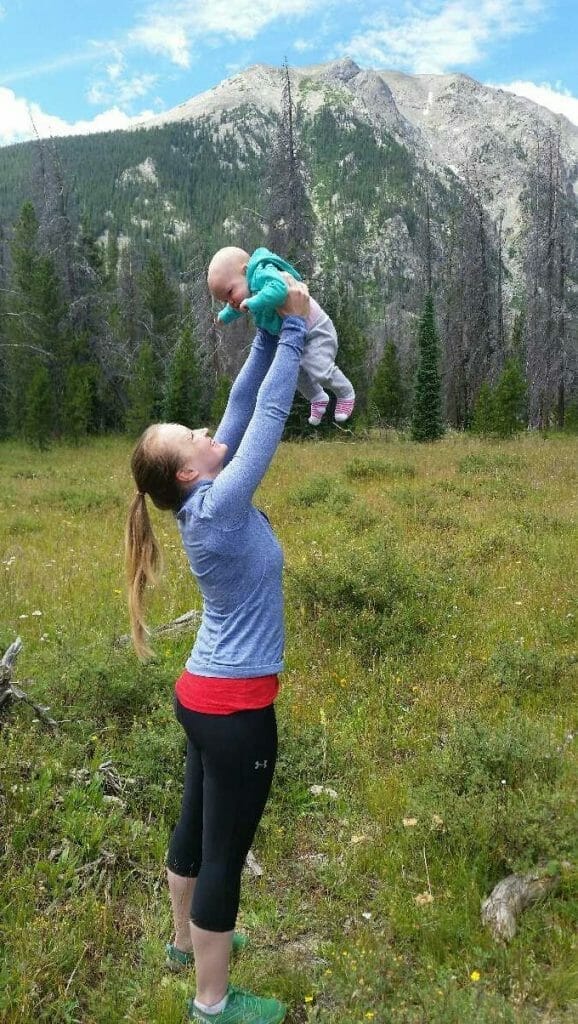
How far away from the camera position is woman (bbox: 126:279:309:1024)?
7.64 feet

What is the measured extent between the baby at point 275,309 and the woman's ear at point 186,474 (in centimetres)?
50

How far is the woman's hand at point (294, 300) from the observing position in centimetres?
226

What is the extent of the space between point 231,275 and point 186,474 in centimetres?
79

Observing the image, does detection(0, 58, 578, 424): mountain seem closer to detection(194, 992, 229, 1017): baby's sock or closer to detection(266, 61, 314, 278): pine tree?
detection(266, 61, 314, 278): pine tree

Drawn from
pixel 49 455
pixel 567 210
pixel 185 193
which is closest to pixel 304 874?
pixel 49 455

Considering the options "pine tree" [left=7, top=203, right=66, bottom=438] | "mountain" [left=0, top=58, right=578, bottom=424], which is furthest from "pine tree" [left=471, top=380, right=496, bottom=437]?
"pine tree" [left=7, top=203, right=66, bottom=438]

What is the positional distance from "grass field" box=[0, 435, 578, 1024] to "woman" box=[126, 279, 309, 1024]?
2.16ft

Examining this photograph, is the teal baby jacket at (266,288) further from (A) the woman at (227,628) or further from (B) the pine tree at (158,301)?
(B) the pine tree at (158,301)

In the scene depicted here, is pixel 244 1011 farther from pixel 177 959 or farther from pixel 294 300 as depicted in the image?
Result: pixel 294 300

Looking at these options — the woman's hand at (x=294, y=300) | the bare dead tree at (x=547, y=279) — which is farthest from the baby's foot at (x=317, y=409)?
the bare dead tree at (x=547, y=279)

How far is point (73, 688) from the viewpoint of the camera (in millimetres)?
5238

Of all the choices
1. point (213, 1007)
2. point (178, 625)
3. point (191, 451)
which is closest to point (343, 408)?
point (191, 451)

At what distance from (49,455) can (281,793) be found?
82.4 ft

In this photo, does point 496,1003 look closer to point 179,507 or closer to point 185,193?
point 179,507
